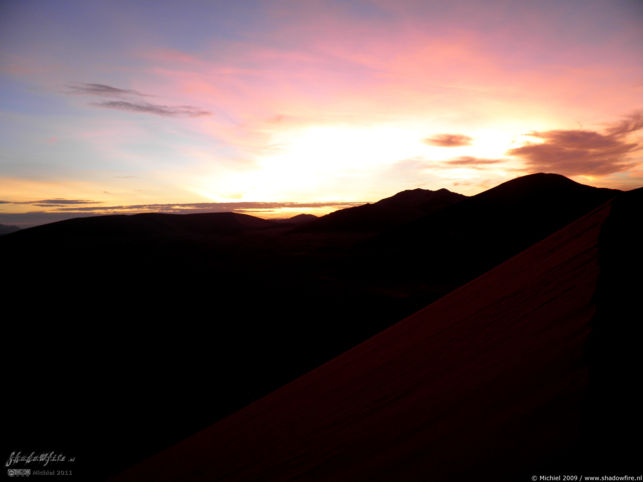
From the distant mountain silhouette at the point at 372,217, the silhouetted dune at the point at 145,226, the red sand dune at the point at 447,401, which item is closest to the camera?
the red sand dune at the point at 447,401

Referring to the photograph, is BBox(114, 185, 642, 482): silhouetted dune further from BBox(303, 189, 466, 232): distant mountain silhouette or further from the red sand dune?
BBox(303, 189, 466, 232): distant mountain silhouette

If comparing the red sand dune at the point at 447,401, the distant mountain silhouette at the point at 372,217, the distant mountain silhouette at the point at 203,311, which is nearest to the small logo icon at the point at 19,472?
the distant mountain silhouette at the point at 203,311

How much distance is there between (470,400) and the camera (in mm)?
2527

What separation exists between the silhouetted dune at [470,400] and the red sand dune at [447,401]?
1cm

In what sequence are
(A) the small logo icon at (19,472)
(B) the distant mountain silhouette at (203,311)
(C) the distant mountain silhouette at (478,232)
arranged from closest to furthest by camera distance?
(A) the small logo icon at (19,472)
(B) the distant mountain silhouette at (203,311)
(C) the distant mountain silhouette at (478,232)

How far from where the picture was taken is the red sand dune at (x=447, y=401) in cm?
193

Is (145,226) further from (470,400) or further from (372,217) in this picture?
(470,400)

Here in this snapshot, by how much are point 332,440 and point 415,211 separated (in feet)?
224

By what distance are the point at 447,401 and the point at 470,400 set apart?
0.23 meters

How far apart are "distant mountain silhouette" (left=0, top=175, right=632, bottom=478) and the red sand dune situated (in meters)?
2.75

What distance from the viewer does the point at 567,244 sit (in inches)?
188

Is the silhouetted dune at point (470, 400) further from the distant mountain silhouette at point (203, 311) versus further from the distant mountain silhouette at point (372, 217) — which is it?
the distant mountain silhouette at point (372, 217)

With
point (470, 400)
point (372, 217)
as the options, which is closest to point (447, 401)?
point (470, 400)

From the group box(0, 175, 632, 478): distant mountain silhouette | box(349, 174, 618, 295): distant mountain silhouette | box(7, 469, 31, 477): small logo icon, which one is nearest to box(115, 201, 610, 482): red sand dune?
box(7, 469, 31, 477): small logo icon
